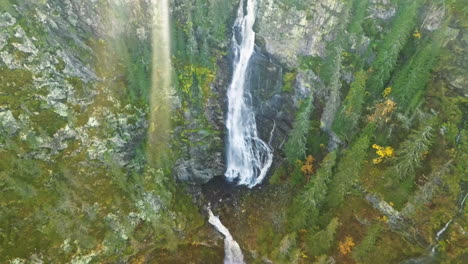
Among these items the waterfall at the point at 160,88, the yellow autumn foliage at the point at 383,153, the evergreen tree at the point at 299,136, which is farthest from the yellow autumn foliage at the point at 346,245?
the waterfall at the point at 160,88

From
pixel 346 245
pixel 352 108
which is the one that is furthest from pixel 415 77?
pixel 346 245

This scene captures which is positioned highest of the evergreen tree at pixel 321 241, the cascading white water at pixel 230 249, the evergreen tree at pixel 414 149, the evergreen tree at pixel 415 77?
the evergreen tree at pixel 415 77

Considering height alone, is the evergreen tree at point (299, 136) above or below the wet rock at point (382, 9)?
below

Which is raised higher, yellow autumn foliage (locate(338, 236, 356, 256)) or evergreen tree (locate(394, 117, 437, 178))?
evergreen tree (locate(394, 117, 437, 178))

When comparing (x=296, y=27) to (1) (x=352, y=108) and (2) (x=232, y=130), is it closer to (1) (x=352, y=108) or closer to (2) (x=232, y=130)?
(1) (x=352, y=108)

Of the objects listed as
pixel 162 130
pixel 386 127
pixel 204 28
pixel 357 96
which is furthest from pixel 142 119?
pixel 386 127

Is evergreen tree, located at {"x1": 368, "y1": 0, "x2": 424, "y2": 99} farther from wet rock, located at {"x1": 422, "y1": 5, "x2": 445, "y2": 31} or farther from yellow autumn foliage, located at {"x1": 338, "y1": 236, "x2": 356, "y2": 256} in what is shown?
yellow autumn foliage, located at {"x1": 338, "y1": 236, "x2": 356, "y2": 256}

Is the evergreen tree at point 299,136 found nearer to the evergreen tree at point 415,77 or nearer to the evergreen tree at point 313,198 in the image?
the evergreen tree at point 313,198

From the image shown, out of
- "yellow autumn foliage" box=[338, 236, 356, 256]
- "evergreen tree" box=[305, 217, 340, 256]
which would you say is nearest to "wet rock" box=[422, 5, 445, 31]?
"evergreen tree" box=[305, 217, 340, 256]
